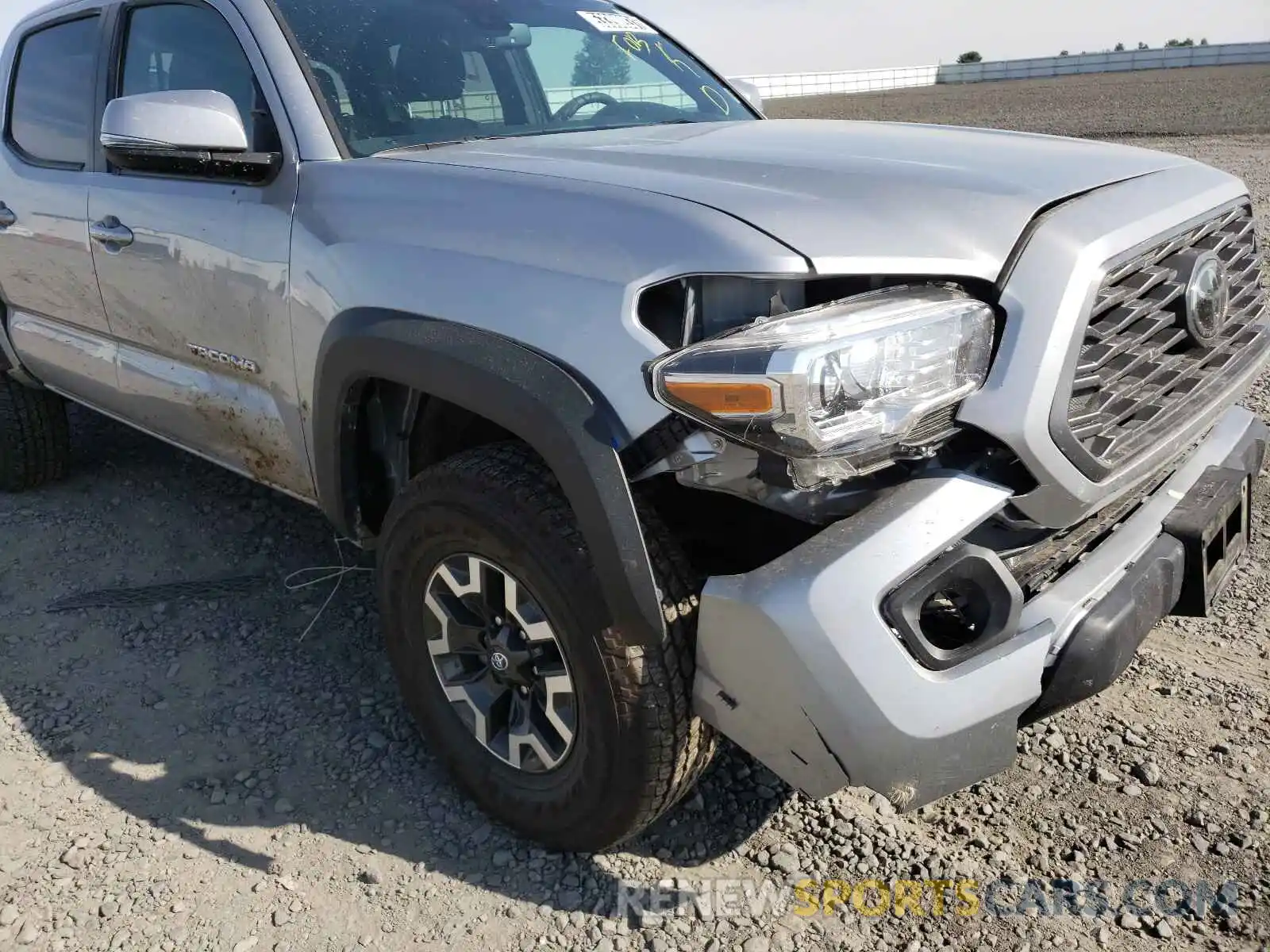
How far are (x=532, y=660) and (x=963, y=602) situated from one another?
89cm

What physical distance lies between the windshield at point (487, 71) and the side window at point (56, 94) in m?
1.20

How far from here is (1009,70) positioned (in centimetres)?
4656

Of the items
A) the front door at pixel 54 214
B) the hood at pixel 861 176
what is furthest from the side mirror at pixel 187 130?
the front door at pixel 54 214

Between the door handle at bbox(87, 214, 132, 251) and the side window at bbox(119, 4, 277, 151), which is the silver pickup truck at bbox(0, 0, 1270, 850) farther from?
the door handle at bbox(87, 214, 132, 251)

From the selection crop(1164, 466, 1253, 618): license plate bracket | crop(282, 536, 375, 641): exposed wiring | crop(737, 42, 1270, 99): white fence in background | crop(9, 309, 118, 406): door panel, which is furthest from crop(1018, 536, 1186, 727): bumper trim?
crop(737, 42, 1270, 99): white fence in background

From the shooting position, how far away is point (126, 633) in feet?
10.9

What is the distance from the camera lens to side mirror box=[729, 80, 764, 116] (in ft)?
12.2

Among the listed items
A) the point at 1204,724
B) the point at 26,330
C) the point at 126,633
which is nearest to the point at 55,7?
the point at 26,330

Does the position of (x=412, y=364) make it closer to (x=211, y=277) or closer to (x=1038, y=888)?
(x=211, y=277)

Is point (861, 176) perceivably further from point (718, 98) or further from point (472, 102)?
point (718, 98)

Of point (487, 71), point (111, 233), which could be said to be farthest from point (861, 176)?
point (111, 233)

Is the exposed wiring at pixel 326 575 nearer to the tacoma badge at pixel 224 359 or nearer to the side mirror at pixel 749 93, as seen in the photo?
the tacoma badge at pixel 224 359

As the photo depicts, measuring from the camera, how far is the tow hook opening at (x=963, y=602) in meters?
1.72

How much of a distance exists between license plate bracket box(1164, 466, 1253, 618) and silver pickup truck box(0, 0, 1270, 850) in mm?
10
